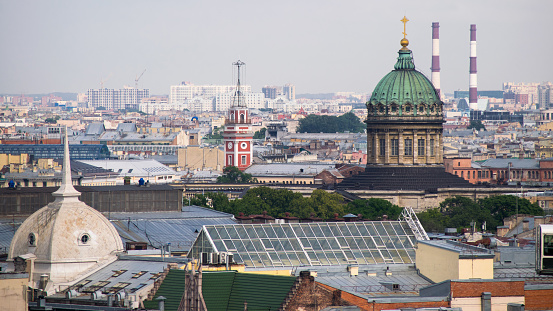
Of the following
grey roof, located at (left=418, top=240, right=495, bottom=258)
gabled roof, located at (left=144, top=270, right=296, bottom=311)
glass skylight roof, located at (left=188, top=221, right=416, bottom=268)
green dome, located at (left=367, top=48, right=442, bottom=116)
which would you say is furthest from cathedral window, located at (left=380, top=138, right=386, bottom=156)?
gabled roof, located at (left=144, top=270, right=296, bottom=311)

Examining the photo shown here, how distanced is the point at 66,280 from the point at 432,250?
1298 centimetres

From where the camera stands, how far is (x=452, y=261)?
6112cm

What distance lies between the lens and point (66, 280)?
205 ft

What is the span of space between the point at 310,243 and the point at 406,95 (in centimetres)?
7468

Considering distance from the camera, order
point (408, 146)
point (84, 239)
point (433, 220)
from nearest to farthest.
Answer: point (84, 239) < point (433, 220) < point (408, 146)

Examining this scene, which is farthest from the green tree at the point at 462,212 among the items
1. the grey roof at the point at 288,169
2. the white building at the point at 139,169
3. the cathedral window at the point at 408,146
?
the white building at the point at 139,169

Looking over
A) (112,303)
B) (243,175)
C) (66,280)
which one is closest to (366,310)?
(112,303)

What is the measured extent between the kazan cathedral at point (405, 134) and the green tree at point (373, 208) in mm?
12142

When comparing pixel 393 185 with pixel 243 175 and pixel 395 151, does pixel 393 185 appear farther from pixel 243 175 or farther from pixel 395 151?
pixel 243 175

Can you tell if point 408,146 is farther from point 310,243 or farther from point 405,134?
point 310,243

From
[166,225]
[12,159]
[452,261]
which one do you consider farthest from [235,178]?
[452,261]

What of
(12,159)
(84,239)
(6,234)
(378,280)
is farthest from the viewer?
(12,159)

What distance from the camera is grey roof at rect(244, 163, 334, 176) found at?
575 ft

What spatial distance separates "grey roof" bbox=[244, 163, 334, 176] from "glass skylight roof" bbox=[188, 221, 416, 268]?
4014 inches
